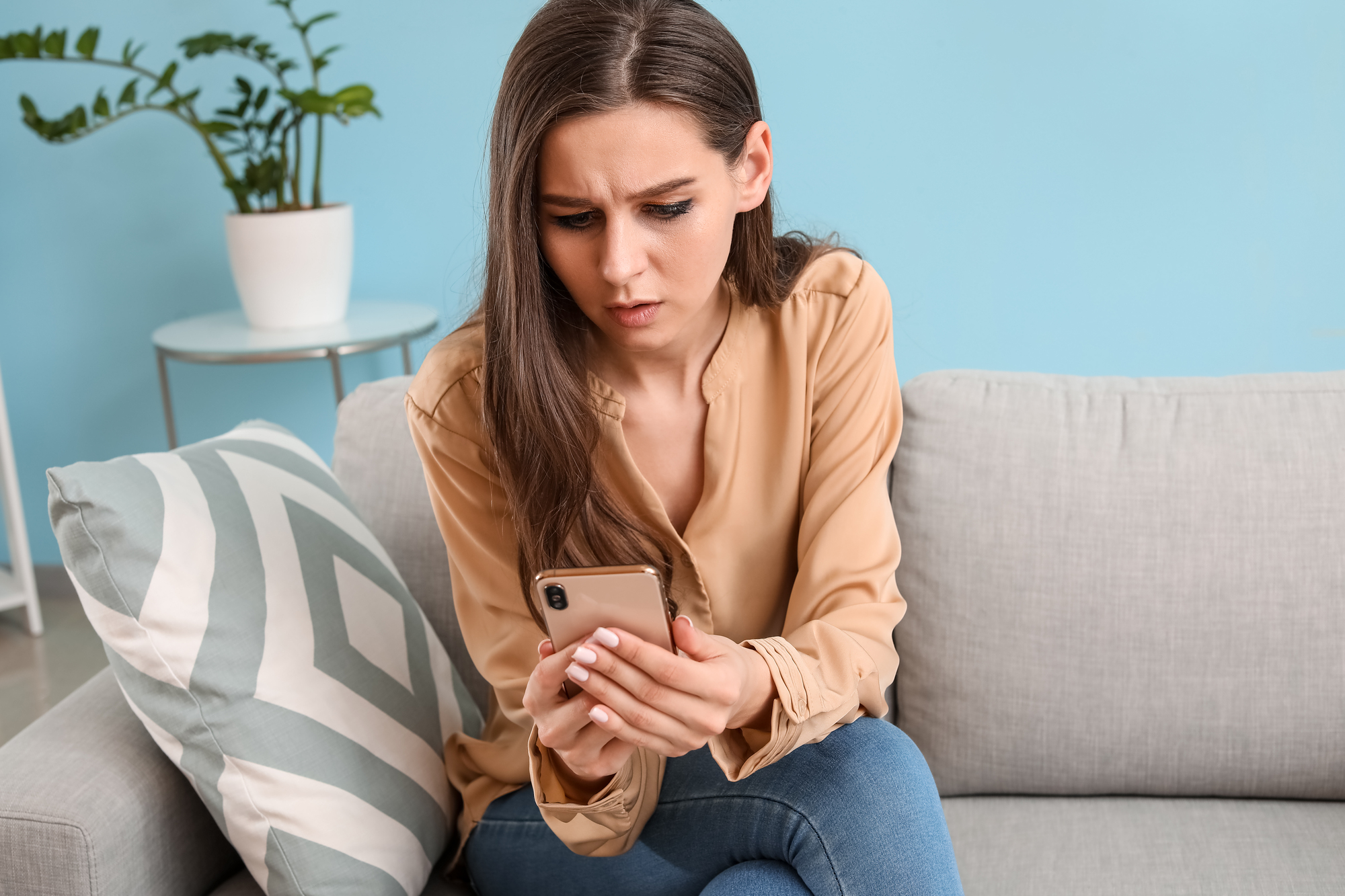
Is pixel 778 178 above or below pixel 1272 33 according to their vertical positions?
below

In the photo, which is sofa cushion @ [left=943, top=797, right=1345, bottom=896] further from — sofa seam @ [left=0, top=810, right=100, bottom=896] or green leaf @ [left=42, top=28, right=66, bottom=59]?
green leaf @ [left=42, top=28, right=66, bottom=59]

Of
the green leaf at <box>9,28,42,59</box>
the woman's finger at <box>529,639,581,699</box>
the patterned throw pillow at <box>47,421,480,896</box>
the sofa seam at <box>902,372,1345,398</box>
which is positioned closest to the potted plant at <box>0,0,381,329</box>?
the green leaf at <box>9,28,42,59</box>

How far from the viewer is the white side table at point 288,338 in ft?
7.25

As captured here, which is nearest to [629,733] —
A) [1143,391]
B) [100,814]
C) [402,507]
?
[100,814]

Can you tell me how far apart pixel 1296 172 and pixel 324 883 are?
7.09ft

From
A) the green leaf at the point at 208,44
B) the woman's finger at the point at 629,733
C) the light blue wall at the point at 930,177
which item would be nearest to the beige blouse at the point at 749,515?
the woman's finger at the point at 629,733

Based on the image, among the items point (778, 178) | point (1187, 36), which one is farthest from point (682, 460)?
point (1187, 36)

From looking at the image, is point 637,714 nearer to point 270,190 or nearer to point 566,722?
point 566,722

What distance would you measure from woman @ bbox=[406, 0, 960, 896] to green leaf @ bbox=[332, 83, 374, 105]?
1.30 m

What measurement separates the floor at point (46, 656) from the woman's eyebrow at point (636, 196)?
180cm

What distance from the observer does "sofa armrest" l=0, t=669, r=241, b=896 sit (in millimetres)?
982

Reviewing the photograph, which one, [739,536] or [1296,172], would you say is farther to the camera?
[1296,172]

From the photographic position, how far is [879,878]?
983mm

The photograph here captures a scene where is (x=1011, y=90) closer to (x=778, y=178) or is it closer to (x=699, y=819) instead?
(x=778, y=178)
